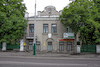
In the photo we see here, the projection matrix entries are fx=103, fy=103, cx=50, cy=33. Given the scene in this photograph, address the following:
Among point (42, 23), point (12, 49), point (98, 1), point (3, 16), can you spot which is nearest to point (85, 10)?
point (98, 1)

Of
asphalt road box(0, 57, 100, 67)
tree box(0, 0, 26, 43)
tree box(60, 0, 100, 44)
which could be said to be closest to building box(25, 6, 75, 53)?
tree box(0, 0, 26, 43)

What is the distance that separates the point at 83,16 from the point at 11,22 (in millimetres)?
13141

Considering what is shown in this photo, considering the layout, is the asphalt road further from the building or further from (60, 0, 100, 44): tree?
the building

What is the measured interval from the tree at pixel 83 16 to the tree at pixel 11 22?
8.81 m

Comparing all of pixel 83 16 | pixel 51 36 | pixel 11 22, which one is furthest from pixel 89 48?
pixel 11 22

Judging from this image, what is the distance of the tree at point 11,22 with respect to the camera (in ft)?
63.0

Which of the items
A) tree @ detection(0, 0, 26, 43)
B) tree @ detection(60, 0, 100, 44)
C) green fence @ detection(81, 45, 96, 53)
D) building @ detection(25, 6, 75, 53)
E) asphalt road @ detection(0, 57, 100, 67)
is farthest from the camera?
building @ detection(25, 6, 75, 53)

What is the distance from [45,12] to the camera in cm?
2819

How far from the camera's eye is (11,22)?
19.2 metres

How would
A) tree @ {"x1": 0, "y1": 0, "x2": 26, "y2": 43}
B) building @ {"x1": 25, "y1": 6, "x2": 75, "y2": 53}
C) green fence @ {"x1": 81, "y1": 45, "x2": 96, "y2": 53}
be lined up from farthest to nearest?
1. building @ {"x1": 25, "y1": 6, "x2": 75, "y2": 53}
2. green fence @ {"x1": 81, "y1": 45, "x2": 96, "y2": 53}
3. tree @ {"x1": 0, "y1": 0, "x2": 26, "y2": 43}

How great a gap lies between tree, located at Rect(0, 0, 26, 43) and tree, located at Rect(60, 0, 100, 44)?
28.9 feet

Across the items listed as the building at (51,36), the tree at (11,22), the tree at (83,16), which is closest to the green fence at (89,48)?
the building at (51,36)

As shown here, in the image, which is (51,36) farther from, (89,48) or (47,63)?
(47,63)

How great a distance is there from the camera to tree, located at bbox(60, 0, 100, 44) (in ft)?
55.4
